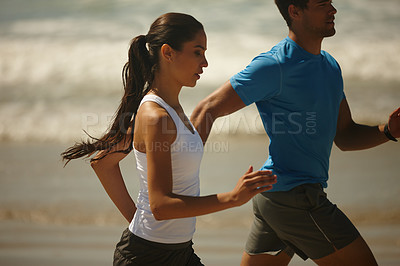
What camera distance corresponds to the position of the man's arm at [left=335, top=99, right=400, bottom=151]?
10.0 ft

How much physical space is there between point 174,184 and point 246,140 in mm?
7789

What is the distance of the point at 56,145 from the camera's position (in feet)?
33.9

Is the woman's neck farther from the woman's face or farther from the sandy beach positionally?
the sandy beach

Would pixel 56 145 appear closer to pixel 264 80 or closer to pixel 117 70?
pixel 117 70

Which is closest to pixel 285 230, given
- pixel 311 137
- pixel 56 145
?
pixel 311 137

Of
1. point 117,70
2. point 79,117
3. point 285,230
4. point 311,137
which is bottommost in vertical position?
point 285,230

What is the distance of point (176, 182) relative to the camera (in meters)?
2.25

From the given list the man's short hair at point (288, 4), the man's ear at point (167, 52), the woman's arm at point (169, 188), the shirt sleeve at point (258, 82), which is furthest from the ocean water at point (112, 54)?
the woman's arm at point (169, 188)

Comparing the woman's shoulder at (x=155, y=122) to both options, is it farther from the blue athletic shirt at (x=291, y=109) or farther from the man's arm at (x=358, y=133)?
the man's arm at (x=358, y=133)

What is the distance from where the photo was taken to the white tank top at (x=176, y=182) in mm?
2229

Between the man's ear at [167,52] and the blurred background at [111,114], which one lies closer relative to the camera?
the man's ear at [167,52]

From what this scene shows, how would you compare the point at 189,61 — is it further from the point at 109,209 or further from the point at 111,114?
the point at 111,114

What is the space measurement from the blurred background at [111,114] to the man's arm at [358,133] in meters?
1.61

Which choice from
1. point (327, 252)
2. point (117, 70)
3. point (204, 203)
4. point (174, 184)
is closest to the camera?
point (204, 203)
